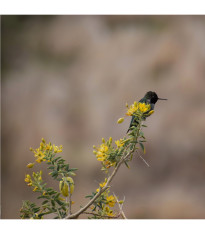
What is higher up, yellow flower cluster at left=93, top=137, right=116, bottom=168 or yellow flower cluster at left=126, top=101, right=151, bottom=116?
yellow flower cluster at left=126, top=101, right=151, bottom=116

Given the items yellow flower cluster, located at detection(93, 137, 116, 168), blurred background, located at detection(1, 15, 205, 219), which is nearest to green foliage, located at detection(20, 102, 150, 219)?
yellow flower cluster, located at detection(93, 137, 116, 168)

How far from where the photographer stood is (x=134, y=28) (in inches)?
Answer: 71.7

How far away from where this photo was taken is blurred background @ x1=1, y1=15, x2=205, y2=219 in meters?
1.72

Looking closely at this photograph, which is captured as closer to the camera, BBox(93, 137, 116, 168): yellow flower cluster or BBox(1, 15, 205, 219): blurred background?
BBox(93, 137, 116, 168): yellow flower cluster

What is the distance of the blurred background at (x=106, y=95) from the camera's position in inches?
67.8

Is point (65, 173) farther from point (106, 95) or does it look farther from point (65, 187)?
point (106, 95)

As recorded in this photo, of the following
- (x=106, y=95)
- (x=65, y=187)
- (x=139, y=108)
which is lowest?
(x=65, y=187)

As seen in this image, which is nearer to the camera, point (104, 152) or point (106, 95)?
point (104, 152)

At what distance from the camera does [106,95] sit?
1834 mm

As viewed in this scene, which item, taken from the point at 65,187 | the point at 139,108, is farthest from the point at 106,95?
the point at 65,187

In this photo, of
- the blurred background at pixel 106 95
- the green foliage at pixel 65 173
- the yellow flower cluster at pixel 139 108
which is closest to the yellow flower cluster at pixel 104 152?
the green foliage at pixel 65 173

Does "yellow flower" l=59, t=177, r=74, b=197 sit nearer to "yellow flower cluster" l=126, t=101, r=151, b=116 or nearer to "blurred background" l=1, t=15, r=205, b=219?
"yellow flower cluster" l=126, t=101, r=151, b=116

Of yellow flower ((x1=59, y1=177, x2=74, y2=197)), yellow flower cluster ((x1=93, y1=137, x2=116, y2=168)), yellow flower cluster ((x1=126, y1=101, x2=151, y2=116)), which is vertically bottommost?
yellow flower ((x1=59, y1=177, x2=74, y2=197))
